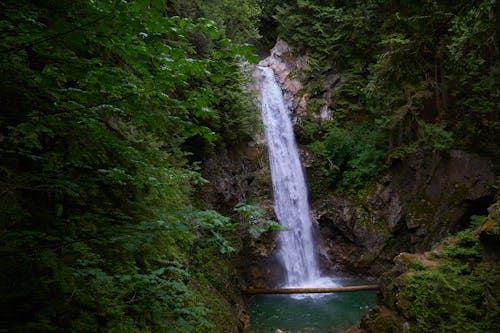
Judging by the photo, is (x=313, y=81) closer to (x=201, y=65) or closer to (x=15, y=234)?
(x=201, y=65)

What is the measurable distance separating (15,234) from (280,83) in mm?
15059

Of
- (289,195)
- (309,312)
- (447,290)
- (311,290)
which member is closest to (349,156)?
(289,195)

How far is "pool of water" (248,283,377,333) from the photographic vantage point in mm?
7777

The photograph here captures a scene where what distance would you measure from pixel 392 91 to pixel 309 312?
20.1ft

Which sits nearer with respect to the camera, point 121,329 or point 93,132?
point 93,132

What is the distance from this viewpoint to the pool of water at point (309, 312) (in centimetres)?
778

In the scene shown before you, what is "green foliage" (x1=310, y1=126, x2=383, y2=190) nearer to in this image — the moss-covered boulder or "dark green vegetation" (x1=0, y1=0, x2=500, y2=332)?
the moss-covered boulder

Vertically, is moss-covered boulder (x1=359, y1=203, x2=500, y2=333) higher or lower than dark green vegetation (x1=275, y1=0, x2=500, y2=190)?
lower

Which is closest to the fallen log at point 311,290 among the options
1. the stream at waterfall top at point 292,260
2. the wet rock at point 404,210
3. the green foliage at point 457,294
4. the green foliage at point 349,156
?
the stream at waterfall top at point 292,260

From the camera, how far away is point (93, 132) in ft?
7.86

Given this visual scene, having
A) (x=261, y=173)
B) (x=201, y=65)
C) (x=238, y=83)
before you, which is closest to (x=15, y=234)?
(x=201, y=65)

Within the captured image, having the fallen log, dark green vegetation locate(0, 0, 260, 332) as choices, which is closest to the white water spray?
the fallen log

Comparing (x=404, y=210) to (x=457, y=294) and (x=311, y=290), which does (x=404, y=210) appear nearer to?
(x=311, y=290)

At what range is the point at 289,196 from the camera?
43.9 ft
